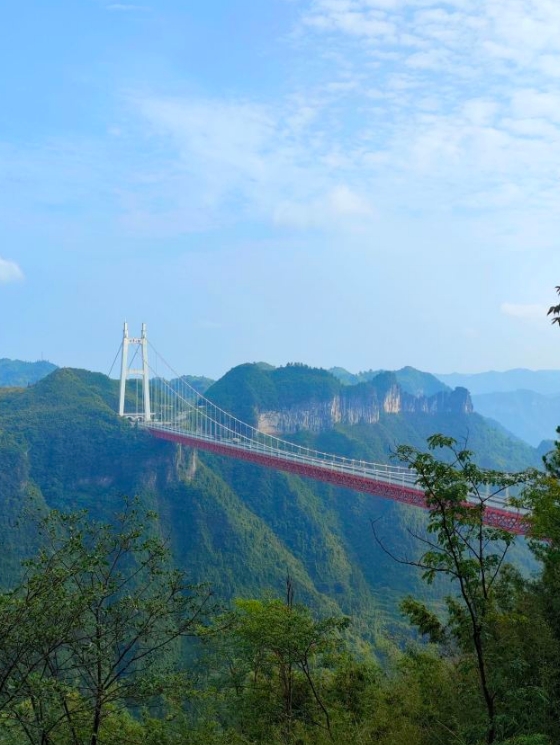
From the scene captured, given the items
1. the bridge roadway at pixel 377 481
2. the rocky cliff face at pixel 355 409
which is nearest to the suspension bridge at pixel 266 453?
the bridge roadway at pixel 377 481

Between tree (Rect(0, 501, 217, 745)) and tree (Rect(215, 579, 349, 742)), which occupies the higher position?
tree (Rect(0, 501, 217, 745))

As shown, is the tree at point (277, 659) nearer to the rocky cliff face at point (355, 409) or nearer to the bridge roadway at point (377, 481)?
the bridge roadway at point (377, 481)

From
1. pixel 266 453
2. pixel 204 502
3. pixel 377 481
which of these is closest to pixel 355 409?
pixel 204 502

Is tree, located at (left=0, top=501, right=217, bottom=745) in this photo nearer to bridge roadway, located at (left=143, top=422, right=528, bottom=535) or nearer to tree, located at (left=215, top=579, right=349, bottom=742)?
tree, located at (left=215, top=579, right=349, bottom=742)

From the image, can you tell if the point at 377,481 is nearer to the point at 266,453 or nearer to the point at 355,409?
the point at 266,453

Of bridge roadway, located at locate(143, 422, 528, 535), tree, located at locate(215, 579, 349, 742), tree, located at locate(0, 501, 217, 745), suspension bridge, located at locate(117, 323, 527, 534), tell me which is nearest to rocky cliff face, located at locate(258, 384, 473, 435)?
suspension bridge, located at locate(117, 323, 527, 534)

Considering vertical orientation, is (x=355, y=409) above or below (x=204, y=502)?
above

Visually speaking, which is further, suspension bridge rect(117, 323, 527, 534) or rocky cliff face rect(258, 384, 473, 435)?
rocky cliff face rect(258, 384, 473, 435)
